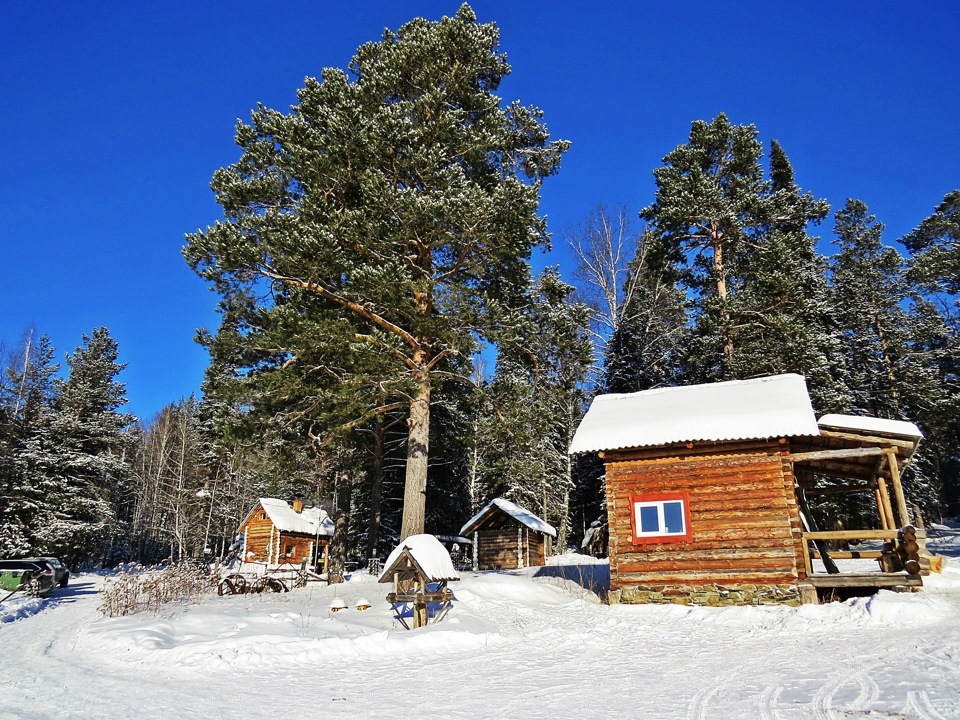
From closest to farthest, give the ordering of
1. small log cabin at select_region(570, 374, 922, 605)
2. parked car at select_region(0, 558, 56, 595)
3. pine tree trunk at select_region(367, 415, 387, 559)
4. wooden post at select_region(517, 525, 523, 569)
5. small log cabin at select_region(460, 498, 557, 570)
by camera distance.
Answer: small log cabin at select_region(570, 374, 922, 605)
parked car at select_region(0, 558, 56, 595)
pine tree trunk at select_region(367, 415, 387, 559)
wooden post at select_region(517, 525, 523, 569)
small log cabin at select_region(460, 498, 557, 570)

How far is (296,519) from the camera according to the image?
38.2 m

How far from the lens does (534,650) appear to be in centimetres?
1052

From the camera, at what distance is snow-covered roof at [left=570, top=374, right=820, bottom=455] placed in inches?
608

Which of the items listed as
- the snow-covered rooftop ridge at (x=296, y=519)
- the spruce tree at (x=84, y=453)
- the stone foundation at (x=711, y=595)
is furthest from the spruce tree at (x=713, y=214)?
the spruce tree at (x=84, y=453)

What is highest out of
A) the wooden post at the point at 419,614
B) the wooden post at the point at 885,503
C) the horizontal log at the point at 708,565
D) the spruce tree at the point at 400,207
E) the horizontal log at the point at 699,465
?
the spruce tree at the point at 400,207

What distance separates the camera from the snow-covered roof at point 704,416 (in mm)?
15445

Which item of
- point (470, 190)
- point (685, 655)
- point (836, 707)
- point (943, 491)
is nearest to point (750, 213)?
point (470, 190)

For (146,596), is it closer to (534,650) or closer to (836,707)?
(534,650)

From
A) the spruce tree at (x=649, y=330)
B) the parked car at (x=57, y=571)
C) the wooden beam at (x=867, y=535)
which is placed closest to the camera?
the wooden beam at (x=867, y=535)

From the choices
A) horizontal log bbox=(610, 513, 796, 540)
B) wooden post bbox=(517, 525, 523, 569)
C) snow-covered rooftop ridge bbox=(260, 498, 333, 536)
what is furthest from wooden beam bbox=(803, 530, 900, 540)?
snow-covered rooftop ridge bbox=(260, 498, 333, 536)

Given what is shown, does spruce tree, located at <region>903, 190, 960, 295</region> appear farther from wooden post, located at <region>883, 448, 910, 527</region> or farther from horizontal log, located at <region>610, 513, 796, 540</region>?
horizontal log, located at <region>610, 513, 796, 540</region>

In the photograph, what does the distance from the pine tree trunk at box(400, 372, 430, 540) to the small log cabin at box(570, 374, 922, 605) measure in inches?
190

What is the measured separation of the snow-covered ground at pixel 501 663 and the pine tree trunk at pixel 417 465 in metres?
3.12

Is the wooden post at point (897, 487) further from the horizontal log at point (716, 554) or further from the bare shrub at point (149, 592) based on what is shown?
the bare shrub at point (149, 592)
